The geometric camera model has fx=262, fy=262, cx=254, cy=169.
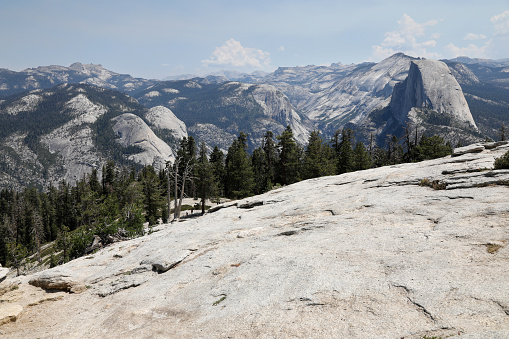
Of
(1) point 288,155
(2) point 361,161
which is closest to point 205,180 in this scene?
(1) point 288,155

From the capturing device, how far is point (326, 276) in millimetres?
10422

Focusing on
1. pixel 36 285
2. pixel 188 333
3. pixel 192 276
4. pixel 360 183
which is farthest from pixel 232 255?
pixel 360 183

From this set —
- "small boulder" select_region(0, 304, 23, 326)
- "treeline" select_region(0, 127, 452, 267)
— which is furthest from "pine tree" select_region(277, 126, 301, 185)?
"small boulder" select_region(0, 304, 23, 326)

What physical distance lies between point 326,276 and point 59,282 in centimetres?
1509

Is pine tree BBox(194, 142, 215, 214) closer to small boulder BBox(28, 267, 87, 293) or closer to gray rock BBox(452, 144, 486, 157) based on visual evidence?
small boulder BBox(28, 267, 87, 293)

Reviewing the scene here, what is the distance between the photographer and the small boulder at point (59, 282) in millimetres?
15172

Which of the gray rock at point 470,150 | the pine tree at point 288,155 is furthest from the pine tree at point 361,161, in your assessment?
the gray rock at point 470,150

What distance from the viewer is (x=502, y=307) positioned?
7180 millimetres

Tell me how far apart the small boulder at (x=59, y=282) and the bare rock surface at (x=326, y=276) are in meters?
0.53

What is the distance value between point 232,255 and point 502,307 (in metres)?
11.1

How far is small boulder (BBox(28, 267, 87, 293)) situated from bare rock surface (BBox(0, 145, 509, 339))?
20.8 inches

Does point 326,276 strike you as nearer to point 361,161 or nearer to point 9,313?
point 9,313

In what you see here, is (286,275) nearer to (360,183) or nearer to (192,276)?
(192,276)

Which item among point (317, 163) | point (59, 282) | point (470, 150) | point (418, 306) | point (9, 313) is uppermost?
point (470, 150)
